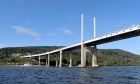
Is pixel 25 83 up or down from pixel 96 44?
down

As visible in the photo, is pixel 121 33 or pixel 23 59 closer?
pixel 121 33

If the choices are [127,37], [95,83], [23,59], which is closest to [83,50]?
[127,37]

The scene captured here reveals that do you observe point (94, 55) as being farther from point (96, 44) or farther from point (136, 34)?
point (136, 34)

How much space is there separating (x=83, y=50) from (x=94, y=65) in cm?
646

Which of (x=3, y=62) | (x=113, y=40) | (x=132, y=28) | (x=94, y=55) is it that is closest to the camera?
(x=132, y=28)

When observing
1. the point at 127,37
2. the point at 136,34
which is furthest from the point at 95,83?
the point at 127,37

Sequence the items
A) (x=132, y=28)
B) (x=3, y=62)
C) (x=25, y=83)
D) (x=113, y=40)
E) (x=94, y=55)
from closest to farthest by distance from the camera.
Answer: (x=25, y=83)
(x=132, y=28)
(x=113, y=40)
(x=94, y=55)
(x=3, y=62)

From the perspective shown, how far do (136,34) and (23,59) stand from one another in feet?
413

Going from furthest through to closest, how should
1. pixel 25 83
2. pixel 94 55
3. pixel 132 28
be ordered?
1. pixel 94 55
2. pixel 132 28
3. pixel 25 83

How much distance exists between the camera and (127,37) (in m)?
82.9

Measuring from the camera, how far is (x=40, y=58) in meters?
198

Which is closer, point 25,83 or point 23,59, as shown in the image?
point 25,83

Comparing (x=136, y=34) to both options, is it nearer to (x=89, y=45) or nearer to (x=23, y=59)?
(x=89, y=45)

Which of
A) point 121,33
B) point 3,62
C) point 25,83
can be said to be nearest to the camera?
point 25,83
